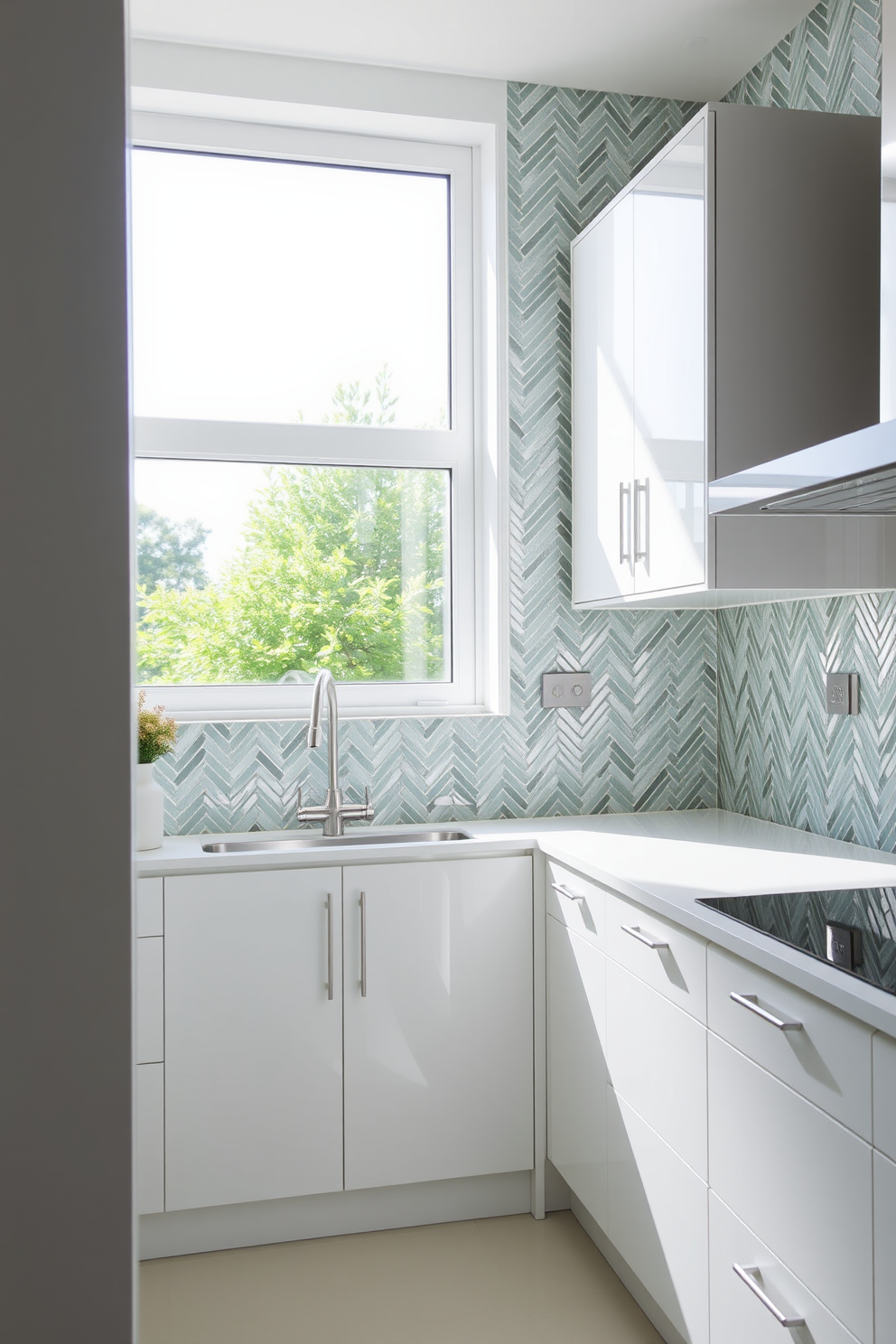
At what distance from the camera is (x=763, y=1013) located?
119 centimetres

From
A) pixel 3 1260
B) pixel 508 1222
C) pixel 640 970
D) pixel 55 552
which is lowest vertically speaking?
pixel 508 1222

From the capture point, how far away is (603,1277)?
191 centimetres

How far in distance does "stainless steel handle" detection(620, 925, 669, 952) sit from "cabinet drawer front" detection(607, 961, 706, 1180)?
0.08 meters

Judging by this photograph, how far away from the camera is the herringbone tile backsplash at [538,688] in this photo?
2342 millimetres

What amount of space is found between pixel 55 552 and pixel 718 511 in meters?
1.47

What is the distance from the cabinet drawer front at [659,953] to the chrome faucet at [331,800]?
78 centimetres

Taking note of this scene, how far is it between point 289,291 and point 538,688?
126 cm

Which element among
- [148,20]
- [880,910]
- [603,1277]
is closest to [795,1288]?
[880,910]

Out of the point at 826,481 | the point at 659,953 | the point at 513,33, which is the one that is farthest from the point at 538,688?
the point at 513,33

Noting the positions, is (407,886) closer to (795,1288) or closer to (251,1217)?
(251,1217)

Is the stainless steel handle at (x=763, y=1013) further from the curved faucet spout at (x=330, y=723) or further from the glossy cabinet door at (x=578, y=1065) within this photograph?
the curved faucet spout at (x=330, y=723)

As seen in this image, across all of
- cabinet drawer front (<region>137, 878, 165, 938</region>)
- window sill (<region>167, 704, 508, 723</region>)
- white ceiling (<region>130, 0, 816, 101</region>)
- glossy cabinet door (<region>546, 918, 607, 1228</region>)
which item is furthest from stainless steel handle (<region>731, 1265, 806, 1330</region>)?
white ceiling (<region>130, 0, 816, 101</region>)

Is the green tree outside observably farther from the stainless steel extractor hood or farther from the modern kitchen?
the stainless steel extractor hood

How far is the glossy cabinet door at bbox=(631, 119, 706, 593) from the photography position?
184 centimetres
